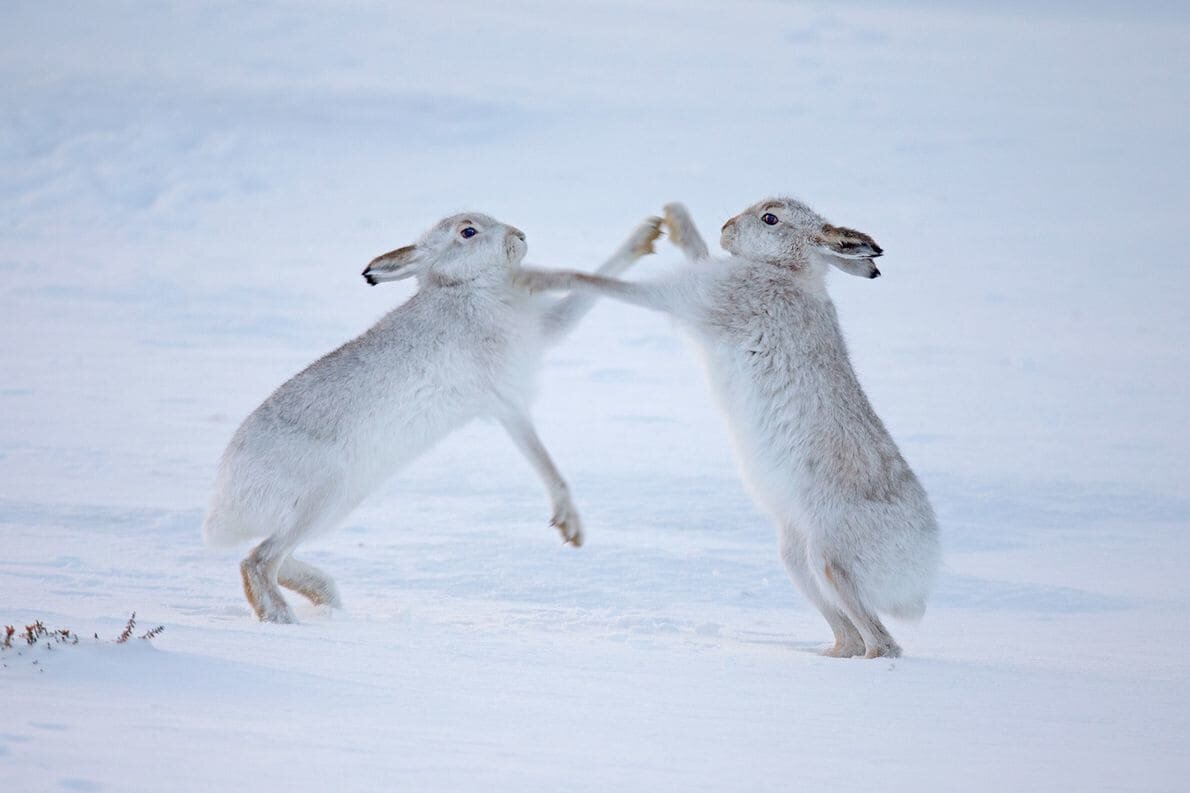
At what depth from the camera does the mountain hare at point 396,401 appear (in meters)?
5.34

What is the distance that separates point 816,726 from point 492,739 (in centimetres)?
93

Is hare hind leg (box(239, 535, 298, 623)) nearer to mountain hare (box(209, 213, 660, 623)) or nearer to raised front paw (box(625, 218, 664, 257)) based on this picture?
mountain hare (box(209, 213, 660, 623))

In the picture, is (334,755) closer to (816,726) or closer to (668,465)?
(816,726)

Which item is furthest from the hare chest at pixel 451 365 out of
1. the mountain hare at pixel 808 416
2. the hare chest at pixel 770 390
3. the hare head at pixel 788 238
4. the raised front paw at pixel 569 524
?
the hare head at pixel 788 238

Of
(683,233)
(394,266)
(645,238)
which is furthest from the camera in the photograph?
(645,238)

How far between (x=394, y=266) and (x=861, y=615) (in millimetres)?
2326

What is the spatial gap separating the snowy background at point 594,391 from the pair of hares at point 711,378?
13.4 inches

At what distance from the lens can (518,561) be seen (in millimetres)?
6598

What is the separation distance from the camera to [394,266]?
5.84 m

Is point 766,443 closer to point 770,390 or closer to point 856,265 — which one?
point 770,390

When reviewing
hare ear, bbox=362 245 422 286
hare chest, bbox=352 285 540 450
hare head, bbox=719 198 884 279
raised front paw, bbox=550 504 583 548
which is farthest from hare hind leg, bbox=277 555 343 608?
hare head, bbox=719 198 884 279

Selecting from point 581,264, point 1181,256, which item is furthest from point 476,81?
point 1181,256

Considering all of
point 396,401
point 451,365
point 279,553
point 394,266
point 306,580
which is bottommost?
point 306,580

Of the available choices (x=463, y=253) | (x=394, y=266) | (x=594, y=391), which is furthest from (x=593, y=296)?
(x=594, y=391)
